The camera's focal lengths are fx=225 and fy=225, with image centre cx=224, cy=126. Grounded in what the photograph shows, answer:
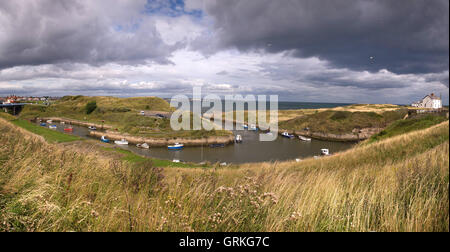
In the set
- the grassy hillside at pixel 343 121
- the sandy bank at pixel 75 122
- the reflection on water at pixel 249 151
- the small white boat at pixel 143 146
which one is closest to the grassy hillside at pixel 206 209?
the reflection on water at pixel 249 151

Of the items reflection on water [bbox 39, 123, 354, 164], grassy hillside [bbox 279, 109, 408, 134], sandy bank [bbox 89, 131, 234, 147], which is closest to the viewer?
reflection on water [bbox 39, 123, 354, 164]

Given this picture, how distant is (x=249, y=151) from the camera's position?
176ft

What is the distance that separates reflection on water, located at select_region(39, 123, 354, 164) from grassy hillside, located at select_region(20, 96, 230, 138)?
24.2 feet

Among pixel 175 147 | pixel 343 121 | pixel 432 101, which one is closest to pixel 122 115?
pixel 175 147

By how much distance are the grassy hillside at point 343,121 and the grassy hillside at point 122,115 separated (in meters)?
32.4

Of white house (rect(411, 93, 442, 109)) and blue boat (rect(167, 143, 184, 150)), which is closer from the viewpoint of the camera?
white house (rect(411, 93, 442, 109))

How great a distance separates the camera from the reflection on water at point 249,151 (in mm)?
46741

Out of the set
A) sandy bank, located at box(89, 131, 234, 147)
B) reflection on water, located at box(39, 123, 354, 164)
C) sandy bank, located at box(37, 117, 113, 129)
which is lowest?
reflection on water, located at box(39, 123, 354, 164)

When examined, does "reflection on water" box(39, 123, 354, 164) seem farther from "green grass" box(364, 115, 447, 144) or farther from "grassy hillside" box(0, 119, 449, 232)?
"grassy hillside" box(0, 119, 449, 232)

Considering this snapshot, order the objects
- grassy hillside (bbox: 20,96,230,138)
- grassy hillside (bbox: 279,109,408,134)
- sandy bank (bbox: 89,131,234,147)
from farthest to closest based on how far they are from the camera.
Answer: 1. grassy hillside (bbox: 279,109,408,134)
2. grassy hillside (bbox: 20,96,230,138)
3. sandy bank (bbox: 89,131,234,147)

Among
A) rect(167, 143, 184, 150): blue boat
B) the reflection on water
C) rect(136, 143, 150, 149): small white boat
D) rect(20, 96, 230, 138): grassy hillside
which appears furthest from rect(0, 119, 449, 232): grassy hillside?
rect(20, 96, 230, 138): grassy hillside

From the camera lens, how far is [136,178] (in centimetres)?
483

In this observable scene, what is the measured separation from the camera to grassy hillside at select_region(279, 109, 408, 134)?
238 feet

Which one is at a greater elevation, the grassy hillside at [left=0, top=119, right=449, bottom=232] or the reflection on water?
the grassy hillside at [left=0, top=119, right=449, bottom=232]
